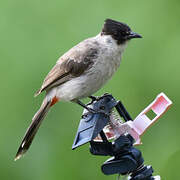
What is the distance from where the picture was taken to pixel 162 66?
389cm

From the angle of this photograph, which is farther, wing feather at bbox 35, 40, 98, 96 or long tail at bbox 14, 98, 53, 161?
wing feather at bbox 35, 40, 98, 96

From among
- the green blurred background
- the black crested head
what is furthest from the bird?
the green blurred background

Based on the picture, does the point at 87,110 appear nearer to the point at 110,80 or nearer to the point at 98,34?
the point at 110,80

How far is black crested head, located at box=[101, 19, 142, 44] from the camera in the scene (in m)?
3.71

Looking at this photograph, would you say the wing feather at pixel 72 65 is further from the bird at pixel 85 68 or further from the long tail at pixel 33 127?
the long tail at pixel 33 127

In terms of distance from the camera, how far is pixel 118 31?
3773 millimetres

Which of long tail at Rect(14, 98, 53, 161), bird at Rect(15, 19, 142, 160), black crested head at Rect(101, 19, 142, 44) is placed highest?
black crested head at Rect(101, 19, 142, 44)

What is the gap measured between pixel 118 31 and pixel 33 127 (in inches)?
33.8

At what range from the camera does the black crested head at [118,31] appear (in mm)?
3713

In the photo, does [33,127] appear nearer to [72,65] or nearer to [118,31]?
[72,65]

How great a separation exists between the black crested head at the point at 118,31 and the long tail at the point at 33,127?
62 cm

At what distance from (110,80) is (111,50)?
0.67 ft

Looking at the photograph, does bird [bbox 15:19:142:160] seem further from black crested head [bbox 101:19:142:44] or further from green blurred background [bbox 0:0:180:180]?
green blurred background [bbox 0:0:180:180]

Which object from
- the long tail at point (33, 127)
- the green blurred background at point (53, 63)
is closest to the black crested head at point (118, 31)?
the green blurred background at point (53, 63)
